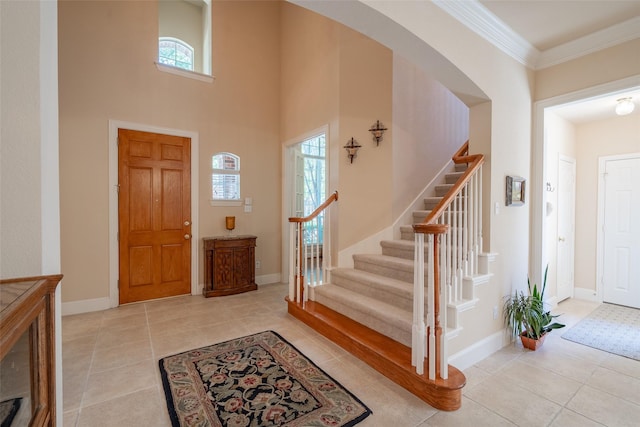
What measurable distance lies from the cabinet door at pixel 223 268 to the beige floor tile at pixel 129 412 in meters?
2.25

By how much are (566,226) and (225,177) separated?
5178 mm

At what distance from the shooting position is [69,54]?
3.46 m

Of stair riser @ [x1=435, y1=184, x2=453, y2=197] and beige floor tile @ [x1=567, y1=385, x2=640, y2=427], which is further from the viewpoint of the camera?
stair riser @ [x1=435, y1=184, x2=453, y2=197]

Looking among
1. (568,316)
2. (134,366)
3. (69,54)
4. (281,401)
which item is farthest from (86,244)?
(568,316)

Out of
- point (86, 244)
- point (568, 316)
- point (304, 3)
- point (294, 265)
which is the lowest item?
point (568, 316)

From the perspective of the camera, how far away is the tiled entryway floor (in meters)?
1.82

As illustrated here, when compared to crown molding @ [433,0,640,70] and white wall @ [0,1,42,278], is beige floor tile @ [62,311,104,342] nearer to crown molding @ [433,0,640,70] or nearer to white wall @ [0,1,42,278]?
white wall @ [0,1,42,278]

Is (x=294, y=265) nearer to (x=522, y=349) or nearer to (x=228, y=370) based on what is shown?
(x=228, y=370)

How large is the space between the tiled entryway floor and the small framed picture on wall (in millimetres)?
1415

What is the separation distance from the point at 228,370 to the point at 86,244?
2668 millimetres

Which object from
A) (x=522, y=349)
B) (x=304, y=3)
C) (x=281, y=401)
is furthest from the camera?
(x=522, y=349)

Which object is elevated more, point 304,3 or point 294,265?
point 304,3

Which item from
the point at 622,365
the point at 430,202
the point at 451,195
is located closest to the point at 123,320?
the point at 451,195

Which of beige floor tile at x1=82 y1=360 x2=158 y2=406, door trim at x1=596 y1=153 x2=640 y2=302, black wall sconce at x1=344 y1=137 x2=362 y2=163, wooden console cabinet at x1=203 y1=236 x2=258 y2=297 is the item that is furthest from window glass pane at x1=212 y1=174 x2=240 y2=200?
door trim at x1=596 y1=153 x2=640 y2=302
